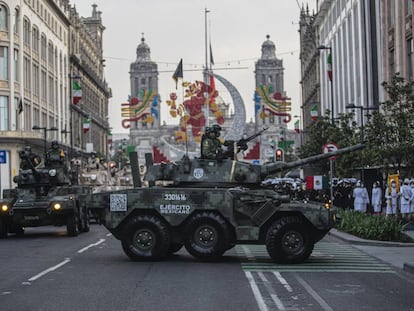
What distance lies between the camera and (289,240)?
53.5 ft

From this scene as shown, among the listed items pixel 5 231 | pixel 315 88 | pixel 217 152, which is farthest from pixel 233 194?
pixel 315 88

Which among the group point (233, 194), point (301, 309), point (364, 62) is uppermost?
point (364, 62)

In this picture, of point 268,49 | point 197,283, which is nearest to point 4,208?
point 197,283

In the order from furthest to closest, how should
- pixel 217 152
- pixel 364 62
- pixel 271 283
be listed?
pixel 364 62, pixel 217 152, pixel 271 283

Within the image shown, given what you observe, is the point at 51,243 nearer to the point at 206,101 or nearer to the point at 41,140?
the point at 41,140

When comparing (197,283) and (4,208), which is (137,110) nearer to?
(4,208)

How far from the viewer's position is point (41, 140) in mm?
60938

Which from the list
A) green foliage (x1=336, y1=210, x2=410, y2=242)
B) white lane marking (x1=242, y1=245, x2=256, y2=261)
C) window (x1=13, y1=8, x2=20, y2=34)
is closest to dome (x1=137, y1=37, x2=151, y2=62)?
window (x1=13, y1=8, x2=20, y2=34)

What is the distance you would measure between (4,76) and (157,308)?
168 ft

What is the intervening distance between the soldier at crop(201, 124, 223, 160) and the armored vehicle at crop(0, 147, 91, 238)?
8085mm

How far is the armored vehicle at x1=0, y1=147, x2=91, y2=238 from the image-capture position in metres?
24.8

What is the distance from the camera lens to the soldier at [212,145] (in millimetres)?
17891

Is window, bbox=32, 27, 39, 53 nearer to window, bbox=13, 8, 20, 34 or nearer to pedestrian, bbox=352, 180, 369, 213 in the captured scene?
window, bbox=13, 8, 20, 34

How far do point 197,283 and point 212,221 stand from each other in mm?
3786
